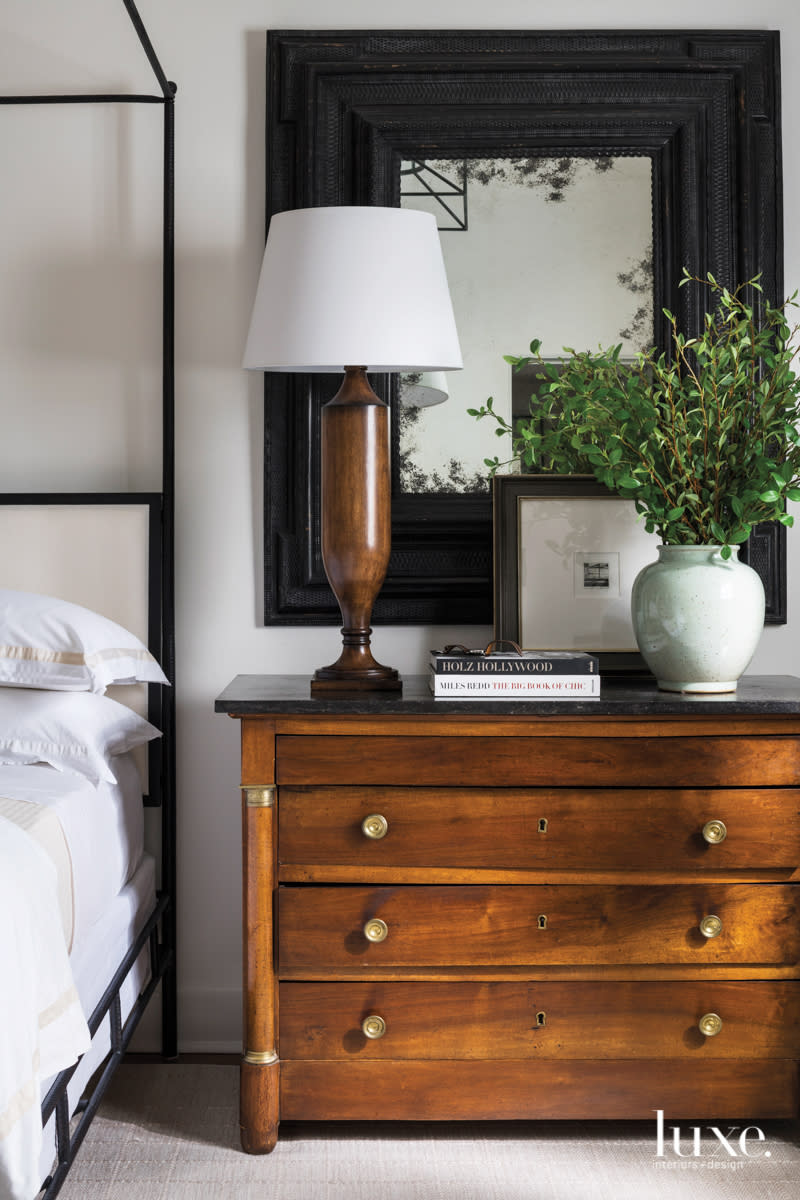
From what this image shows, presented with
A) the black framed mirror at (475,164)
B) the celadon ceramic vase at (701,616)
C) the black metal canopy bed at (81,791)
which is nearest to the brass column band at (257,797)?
the black metal canopy bed at (81,791)

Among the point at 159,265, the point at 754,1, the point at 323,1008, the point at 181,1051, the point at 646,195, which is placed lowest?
the point at 181,1051

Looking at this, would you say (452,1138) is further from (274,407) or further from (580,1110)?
(274,407)

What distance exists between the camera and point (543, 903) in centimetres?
183

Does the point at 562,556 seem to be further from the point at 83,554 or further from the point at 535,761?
the point at 83,554

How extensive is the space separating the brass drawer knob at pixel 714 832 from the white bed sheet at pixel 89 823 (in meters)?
1.03

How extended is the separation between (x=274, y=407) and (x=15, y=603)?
28.6 inches

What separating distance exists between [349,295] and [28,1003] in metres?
1.26

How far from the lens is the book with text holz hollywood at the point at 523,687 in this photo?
6.01 feet

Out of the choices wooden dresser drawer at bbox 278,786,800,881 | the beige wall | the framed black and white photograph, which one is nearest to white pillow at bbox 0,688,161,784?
wooden dresser drawer at bbox 278,786,800,881

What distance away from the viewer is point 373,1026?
5.99 ft

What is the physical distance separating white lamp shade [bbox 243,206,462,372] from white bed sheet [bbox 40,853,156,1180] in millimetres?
1026

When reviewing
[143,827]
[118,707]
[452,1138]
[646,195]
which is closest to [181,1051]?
[143,827]

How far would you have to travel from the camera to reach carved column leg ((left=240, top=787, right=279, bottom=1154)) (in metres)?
1.82

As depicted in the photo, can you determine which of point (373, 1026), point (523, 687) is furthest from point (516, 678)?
point (373, 1026)
